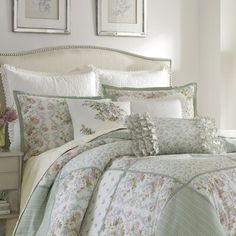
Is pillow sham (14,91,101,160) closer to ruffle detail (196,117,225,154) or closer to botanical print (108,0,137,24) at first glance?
ruffle detail (196,117,225,154)

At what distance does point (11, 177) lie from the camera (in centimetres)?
317

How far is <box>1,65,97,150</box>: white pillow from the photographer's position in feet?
11.8

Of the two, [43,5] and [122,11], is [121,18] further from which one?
[43,5]

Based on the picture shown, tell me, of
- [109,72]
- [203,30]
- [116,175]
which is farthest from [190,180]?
→ [203,30]

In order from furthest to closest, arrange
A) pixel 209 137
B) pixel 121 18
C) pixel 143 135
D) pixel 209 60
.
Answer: pixel 209 60, pixel 121 18, pixel 209 137, pixel 143 135

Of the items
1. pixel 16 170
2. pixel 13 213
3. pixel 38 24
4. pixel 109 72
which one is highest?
pixel 38 24

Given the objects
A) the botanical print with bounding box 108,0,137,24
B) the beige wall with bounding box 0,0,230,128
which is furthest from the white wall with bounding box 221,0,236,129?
the botanical print with bounding box 108,0,137,24

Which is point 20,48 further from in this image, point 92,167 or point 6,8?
point 92,167

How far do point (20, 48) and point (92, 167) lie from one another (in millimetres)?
1674

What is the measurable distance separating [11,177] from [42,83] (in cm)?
72

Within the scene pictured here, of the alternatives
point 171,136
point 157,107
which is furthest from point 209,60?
point 171,136

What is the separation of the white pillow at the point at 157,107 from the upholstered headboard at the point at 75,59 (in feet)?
2.25

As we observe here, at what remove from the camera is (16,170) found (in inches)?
125

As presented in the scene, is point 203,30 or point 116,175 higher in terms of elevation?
point 203,30
